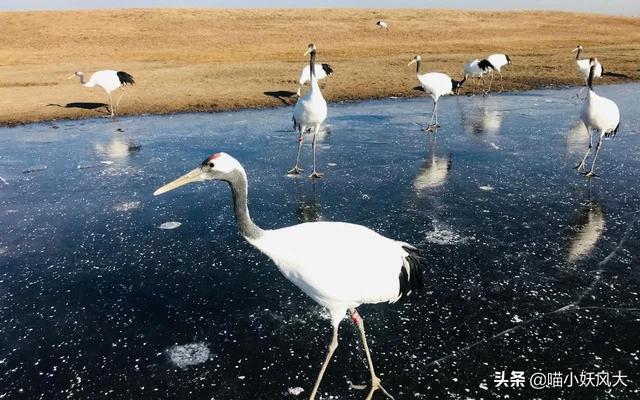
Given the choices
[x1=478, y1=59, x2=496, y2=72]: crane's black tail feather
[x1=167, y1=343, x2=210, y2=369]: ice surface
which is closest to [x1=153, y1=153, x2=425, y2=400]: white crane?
[x1=167, y1=343, x2=210, y2=369]: ice surface

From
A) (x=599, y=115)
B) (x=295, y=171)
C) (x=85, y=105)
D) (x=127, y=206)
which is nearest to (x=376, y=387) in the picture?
(x=127, y=206)

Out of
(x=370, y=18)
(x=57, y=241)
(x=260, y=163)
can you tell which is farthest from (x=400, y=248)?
(x=370, y=18)

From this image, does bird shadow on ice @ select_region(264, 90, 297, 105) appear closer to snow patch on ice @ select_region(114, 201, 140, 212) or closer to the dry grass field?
the dry grass field

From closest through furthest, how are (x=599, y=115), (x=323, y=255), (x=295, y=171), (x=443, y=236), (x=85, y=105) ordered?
1. (x=323, y=255)
2. (x=443, y=236)
3. (x=599, y=115)
4. (x=295, y=171)
5. (x=85, y=105)

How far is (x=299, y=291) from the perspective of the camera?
5637mm

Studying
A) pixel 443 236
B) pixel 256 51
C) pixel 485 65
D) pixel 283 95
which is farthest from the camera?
pixel 256 51

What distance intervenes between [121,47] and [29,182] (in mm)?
33094

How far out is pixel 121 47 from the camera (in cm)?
3903

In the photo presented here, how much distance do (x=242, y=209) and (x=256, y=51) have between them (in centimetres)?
3419

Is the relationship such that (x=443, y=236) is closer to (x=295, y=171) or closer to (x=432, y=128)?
(x=295, y=171)

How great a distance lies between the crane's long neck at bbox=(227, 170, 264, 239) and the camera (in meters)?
3.78

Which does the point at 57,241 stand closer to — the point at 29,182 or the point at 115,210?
the point at 115,210

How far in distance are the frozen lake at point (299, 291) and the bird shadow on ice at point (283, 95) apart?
22.6ft

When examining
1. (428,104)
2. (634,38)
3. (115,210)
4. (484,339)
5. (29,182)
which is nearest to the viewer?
(484,339)
